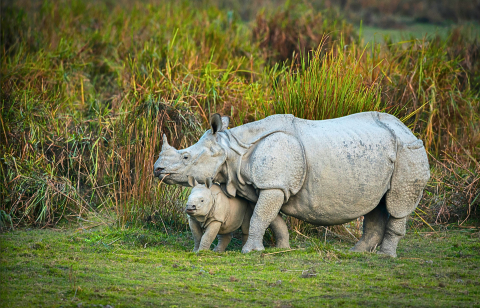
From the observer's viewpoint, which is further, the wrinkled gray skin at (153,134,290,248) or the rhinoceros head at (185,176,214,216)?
the wrinkled gray skin at (153,134,290,248)

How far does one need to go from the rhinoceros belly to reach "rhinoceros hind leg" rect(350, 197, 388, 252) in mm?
346

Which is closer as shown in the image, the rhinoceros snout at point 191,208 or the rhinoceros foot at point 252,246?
the rhinoceros snout at point 191,208

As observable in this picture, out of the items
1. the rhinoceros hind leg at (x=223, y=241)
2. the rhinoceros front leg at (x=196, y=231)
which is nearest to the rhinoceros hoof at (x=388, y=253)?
the rhinoceros hind leg at (x=223, y=241)

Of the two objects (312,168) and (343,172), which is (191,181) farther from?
(343,172)

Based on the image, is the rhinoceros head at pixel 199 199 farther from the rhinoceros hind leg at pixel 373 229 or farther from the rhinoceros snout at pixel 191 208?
the rhinoceros hind leg at pixel 373 229

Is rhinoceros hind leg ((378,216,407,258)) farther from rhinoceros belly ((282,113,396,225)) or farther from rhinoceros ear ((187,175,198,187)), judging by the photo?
rhinoceros ear ((187,175,198,187))

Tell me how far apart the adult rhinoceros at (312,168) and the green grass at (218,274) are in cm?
38

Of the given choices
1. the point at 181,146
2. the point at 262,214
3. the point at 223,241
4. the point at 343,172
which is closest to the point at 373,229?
the point at 343,172

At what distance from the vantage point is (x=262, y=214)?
5484 mm

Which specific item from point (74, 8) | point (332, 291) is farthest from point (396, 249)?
point (74, 8)

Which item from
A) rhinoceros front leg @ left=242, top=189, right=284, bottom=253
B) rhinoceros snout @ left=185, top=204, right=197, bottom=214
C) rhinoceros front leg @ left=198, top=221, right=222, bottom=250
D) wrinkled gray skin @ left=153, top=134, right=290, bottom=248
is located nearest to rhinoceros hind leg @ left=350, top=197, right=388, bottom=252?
rhinoceros front leg @ left=242, top=189, right=284, bottom=253

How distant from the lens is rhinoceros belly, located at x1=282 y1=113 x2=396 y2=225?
5477 mm

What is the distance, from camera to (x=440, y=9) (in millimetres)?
18984

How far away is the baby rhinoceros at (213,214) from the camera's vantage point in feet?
17.8
